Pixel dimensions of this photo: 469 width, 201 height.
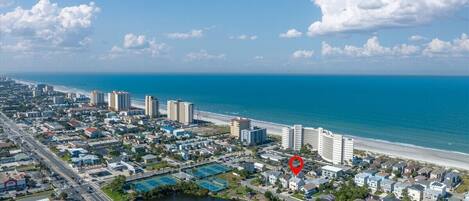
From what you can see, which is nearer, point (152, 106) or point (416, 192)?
point (416, 192)

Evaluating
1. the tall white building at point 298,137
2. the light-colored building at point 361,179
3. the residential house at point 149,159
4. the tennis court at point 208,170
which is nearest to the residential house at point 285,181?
the light-colored building at point 361,179

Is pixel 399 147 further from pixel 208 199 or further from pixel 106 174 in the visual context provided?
pixel 106 174

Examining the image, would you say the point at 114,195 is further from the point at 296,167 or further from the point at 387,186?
the point at 387,186

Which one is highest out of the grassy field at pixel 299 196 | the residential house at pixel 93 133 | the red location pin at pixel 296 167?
the residential house at pixel 93 133

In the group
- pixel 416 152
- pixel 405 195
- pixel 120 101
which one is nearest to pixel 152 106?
Answer: pixel 120 101

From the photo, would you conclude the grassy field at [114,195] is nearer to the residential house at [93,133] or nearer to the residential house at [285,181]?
the residential house at [285,181]
